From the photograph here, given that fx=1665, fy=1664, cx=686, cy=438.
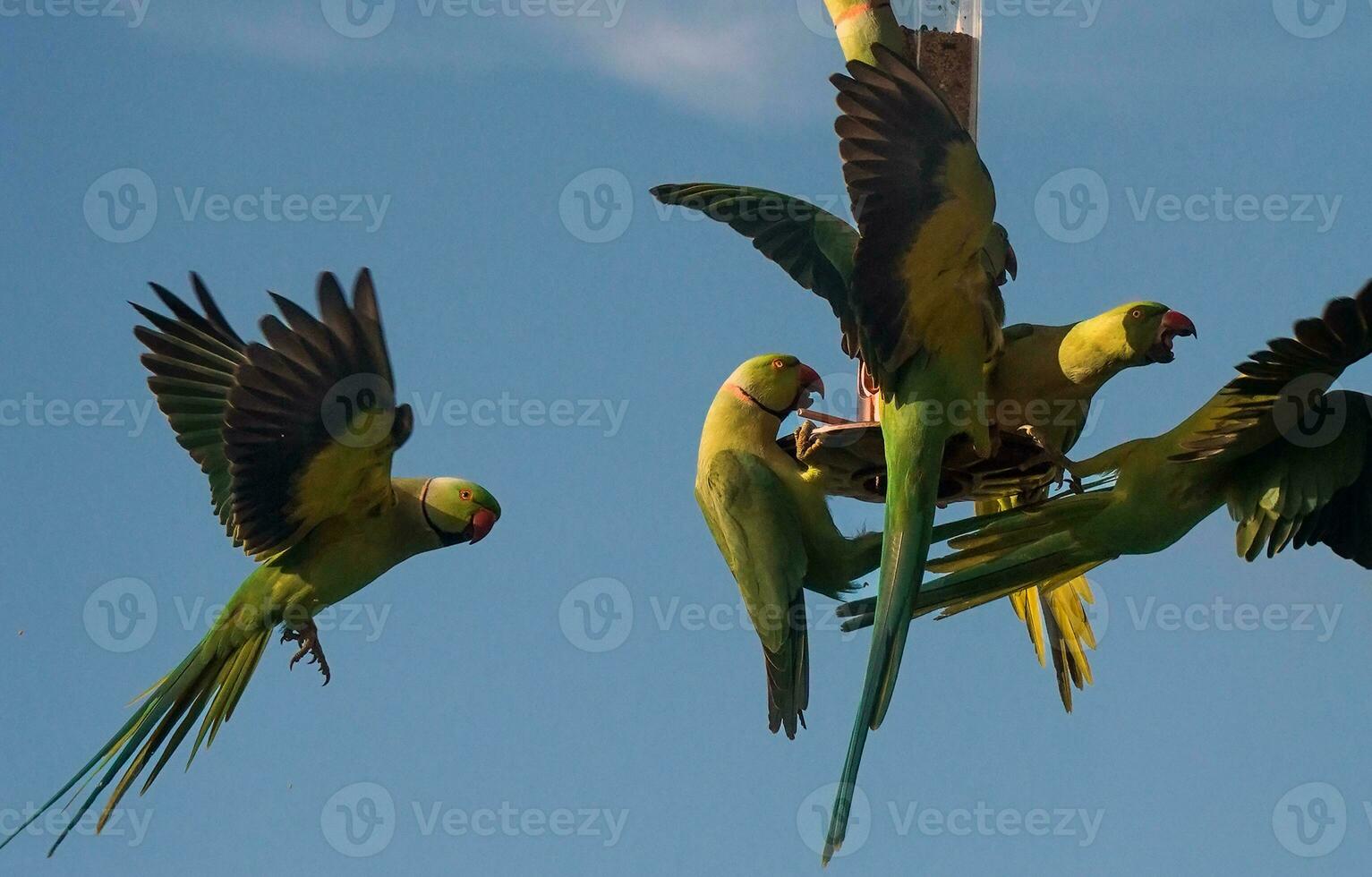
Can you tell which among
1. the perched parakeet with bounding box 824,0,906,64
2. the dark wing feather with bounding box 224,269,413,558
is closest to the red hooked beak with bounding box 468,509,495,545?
the dark wing feather with bounding box 224,269,413,558

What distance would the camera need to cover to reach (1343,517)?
580cm

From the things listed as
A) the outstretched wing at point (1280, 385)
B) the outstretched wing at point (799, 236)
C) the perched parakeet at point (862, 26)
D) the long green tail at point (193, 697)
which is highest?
the perched parakeet at point (862, 26)

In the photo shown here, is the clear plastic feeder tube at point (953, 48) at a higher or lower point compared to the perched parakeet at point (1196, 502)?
higher

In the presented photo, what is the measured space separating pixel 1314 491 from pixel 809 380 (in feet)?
5.76

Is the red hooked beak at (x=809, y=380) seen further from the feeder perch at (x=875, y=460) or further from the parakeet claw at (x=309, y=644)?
the parakeet claw at (x=309, y=644)

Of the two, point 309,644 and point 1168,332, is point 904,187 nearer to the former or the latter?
point 1168,332

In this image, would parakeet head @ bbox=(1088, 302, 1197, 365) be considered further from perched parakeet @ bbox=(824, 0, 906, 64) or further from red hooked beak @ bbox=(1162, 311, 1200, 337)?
perched parakeet @ bbox=(824, 0, 906, 64)

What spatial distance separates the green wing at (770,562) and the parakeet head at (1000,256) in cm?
104

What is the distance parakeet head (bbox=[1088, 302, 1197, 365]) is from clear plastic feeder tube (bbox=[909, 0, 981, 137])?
1.24m

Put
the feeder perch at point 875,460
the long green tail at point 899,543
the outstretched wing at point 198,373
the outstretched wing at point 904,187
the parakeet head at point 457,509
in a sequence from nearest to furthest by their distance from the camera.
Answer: the outstretched wing at point 904,187 < the long green tail at point 899,543 < the feeder perch at point 875,460 < the parakeet head at point 457,509 < the outstretched wing at point 198,373

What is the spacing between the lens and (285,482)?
20.9 feet

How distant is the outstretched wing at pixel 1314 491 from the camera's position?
556 centimetres

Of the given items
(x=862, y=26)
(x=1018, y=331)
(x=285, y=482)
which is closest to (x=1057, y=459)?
(x=1018, y=331)

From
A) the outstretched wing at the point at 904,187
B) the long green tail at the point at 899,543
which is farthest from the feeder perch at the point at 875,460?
the outstretched wing at the point at 904,187
